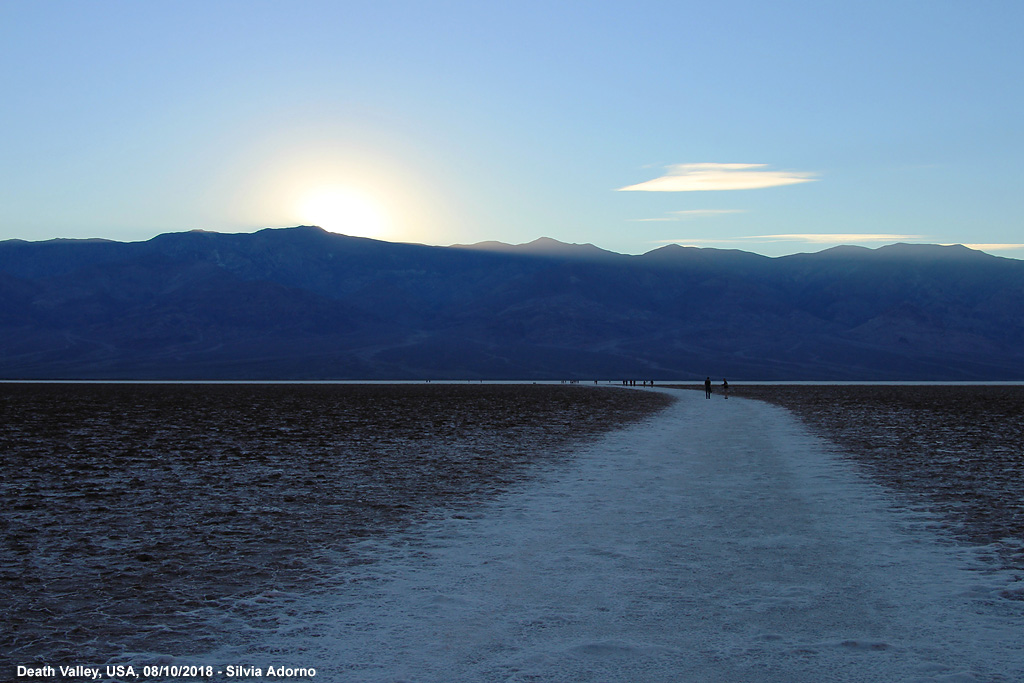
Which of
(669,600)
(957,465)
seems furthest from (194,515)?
(957,465)

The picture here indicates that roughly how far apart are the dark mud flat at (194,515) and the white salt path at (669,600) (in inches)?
45.8

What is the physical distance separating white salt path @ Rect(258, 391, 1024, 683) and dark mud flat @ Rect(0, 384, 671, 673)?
45.8 inches

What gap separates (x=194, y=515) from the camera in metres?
15.8

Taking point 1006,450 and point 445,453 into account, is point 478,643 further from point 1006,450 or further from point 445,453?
point 1006,450

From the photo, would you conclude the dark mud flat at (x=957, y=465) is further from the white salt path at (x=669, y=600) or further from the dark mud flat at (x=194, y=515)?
the dark mud flat at (x=194, y=515)

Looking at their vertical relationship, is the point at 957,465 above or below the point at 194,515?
above

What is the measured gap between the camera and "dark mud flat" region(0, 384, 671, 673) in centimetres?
889

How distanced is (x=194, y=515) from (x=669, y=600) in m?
9.33

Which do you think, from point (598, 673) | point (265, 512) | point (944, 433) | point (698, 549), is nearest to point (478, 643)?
point (598, 673)

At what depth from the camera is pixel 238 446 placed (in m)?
30.8

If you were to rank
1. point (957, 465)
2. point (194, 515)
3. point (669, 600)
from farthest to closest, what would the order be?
point (957, 465) < point (194, 515) < point (669, 600)

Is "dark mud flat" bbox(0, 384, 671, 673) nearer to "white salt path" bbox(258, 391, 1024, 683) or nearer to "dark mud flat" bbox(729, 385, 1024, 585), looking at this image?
"white salt path" bbox(258, 391, 1024, 683)

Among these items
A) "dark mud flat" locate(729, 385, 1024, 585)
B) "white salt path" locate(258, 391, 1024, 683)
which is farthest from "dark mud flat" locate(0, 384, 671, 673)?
"dark mud flat" locate(729, 385, 1024, 585)

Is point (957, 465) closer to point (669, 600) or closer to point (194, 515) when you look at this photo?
point (669, 600)
